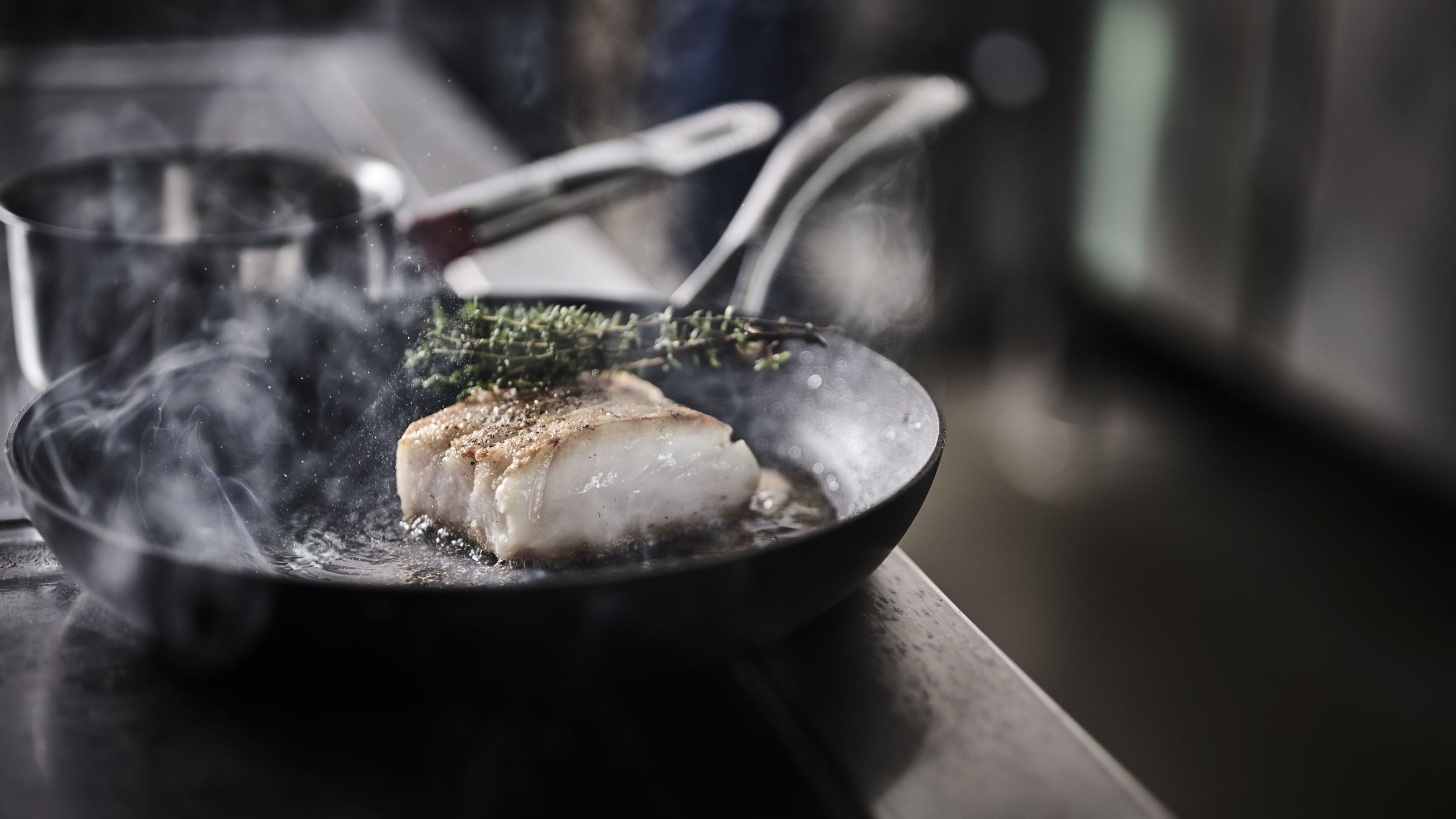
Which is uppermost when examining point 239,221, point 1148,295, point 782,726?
point 239,221

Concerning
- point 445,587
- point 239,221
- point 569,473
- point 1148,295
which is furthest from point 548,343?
point 1148,295

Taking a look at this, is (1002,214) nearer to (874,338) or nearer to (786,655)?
(874,338)

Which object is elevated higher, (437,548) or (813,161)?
(813,161)

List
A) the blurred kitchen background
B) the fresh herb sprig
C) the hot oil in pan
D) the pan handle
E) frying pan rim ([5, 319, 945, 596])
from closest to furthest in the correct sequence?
frying pan rim ([5, 319, 945, 596]) → the hot oil in pan → the fresh herb sprig → the pan handle → the blurred kitchen background

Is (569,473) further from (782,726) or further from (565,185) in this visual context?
(565,185)

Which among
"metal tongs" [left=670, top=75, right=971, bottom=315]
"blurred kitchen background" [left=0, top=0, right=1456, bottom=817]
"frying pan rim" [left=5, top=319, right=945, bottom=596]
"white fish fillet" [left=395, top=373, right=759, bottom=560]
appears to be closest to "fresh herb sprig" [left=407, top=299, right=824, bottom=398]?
"white fish fillet" [left=395, top=373, right=759, bottom=560]

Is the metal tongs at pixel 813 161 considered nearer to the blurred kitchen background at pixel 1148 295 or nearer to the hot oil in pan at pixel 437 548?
the hot oil in pan at pixel 437 548

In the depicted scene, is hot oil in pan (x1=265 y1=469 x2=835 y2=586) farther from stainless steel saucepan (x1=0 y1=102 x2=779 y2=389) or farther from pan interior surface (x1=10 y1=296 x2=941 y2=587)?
stainless steel saucepan (x1=0 y1=102 x2=779 y2=389)

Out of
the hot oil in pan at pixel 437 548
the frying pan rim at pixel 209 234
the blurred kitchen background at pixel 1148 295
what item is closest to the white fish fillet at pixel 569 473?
the hot oil in pan at pixel 437 548
